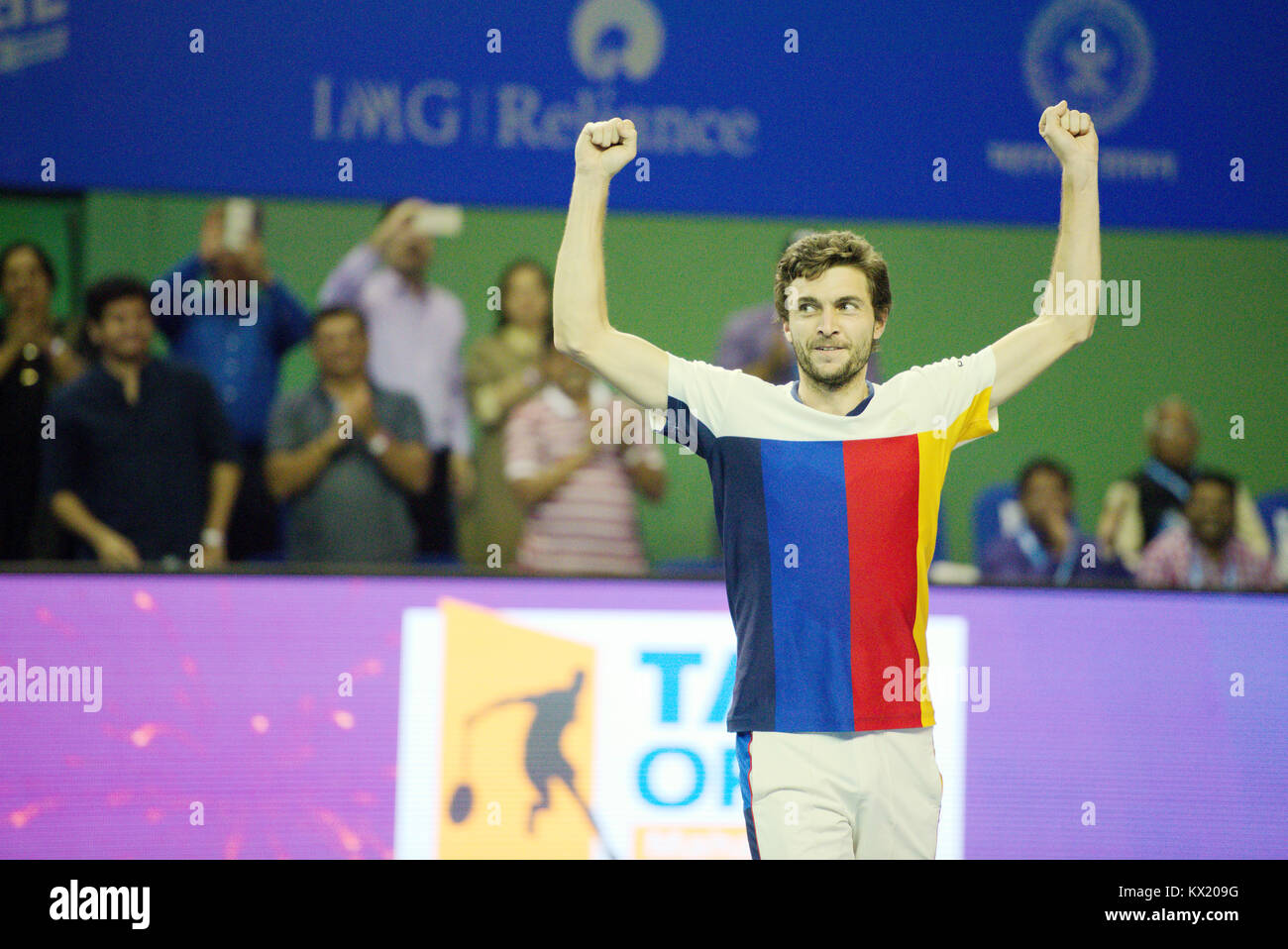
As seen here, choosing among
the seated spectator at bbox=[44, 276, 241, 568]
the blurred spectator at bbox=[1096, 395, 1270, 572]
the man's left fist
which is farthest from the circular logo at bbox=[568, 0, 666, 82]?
the man's left fist

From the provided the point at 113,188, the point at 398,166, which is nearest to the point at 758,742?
the point at 398,166

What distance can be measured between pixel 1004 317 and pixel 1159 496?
1.42 metres

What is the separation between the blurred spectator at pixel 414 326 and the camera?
5461 millimetres

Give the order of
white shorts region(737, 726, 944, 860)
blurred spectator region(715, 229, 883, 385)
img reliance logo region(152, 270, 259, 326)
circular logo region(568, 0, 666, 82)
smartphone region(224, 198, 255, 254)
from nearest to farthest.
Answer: white shorts region(737, 726, 944, 860) → blurred spectator region(715, 229, 883, 385) → img reliance logo region(152, 270, 259, 326) → smartphone region(224, 198, 255, 254) → circular logo region(568, 0, 666, 82)

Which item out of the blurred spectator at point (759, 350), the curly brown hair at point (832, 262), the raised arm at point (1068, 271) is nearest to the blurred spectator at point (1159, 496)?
the blurred spectator at point (759, 350)

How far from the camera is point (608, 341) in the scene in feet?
8.49

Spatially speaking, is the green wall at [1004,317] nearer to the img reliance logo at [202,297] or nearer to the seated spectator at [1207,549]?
the img reliance logo at [202,297]

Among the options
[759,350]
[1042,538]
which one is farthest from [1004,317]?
[759,350]

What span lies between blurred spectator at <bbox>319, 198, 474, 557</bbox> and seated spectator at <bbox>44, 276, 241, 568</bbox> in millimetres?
769

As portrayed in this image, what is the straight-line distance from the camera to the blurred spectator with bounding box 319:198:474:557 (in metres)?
5.46

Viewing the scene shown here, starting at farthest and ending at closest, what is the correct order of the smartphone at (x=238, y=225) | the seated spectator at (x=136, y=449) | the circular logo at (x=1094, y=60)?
the circular logo at (x=1094, y=60) → the smartphone at (x=238, y=225) → the seated spectator at (x=136, y=449)

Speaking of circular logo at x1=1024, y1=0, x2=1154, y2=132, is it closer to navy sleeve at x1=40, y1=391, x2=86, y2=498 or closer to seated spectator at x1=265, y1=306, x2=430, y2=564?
seated spectator at x1=265, y1=306, x2=430, y2=564

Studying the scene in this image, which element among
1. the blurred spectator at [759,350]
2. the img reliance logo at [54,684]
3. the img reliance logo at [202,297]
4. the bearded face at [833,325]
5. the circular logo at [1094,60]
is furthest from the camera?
the circular logo at [1094,60]

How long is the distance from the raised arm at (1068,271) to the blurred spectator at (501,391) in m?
2.85
